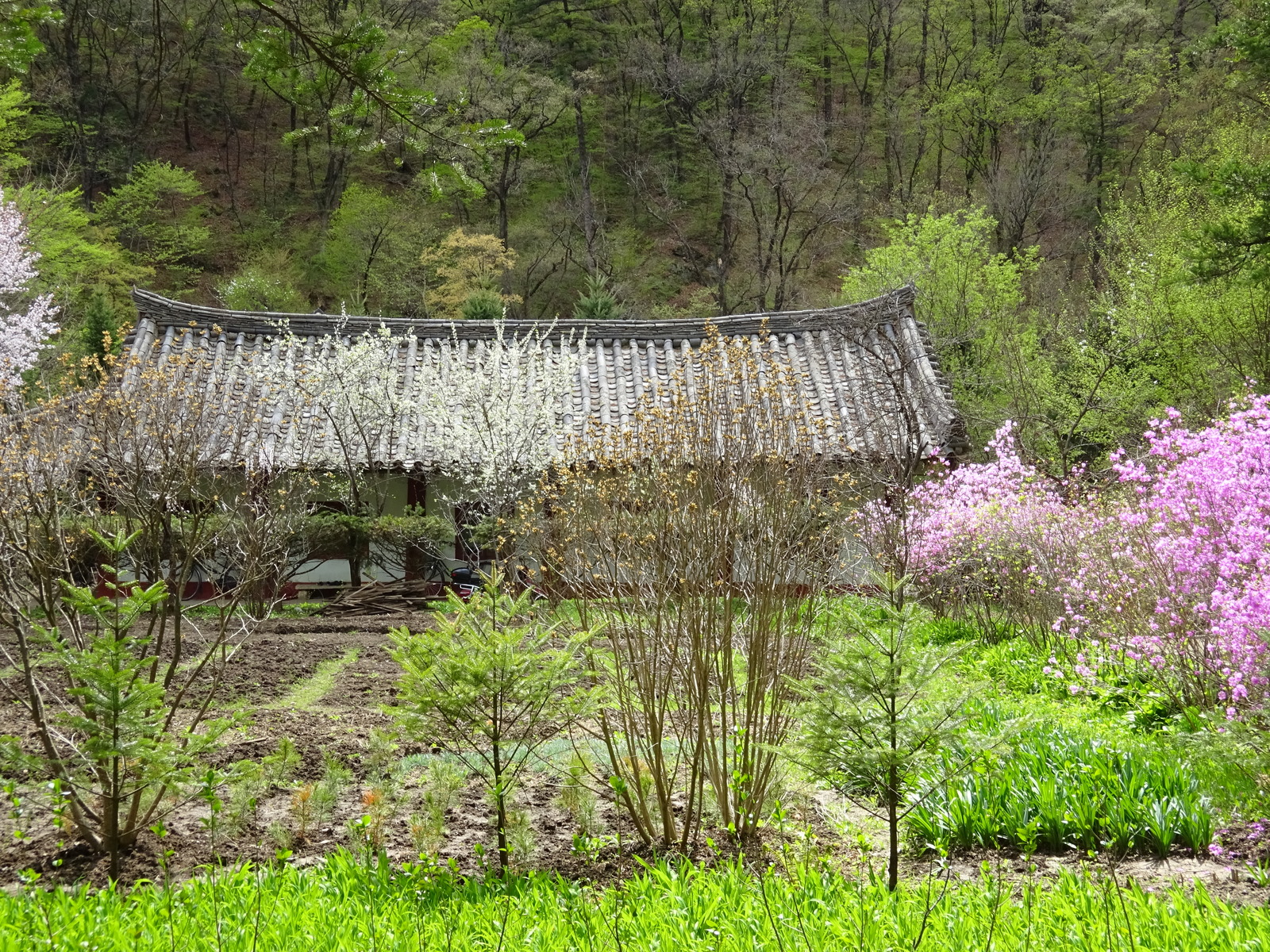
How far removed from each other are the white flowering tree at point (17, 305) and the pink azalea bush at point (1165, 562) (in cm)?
1882

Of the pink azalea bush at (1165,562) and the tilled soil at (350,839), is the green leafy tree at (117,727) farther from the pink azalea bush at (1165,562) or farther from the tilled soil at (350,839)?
the pink azalea bush at (1165,562)

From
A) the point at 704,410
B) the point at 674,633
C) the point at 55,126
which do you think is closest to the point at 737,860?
the point at 674,633

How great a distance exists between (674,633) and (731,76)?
29.7m

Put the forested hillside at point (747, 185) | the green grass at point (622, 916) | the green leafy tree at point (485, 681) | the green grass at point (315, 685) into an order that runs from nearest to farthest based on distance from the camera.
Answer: the green grass at point (622, 916)
the green leafy tree at point (485, 681)
the green grass at point (315, 685)
the forested hillside at point (747, 185)

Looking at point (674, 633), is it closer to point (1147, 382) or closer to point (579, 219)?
point (1147, 382)

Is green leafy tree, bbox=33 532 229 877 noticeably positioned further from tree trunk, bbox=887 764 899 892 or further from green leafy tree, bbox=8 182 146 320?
green leafy tree, bbox=8 182 146 320

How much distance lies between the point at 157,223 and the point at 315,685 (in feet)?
87.4

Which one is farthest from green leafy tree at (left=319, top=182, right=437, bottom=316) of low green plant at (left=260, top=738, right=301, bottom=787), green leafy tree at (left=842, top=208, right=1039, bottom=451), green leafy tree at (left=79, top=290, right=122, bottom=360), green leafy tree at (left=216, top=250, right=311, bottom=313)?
low green plant at (left=260, top=738, right=301, bottom=787)

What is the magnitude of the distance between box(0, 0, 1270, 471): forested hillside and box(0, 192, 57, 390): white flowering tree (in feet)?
2.60

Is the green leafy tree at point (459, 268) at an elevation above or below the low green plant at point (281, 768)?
above

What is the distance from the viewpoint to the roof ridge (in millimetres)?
15555

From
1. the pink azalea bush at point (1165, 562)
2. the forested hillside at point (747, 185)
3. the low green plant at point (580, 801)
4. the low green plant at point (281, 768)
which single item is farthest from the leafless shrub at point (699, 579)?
the forested hillside at point (747, 185)

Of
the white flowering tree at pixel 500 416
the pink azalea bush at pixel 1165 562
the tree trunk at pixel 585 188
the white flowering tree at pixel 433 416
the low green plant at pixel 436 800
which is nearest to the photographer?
the low green plant at pixel 436 800

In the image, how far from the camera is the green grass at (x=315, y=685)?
25.1 ft
